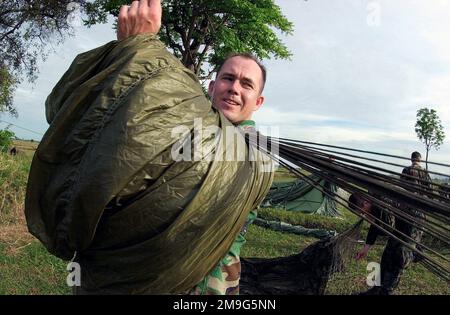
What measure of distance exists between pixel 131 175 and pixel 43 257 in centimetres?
589

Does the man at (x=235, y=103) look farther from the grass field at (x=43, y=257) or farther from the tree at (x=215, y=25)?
the tree at (x=215, y=25)

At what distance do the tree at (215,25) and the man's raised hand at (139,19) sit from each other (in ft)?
48.9

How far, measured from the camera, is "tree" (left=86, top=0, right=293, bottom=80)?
1611 cm

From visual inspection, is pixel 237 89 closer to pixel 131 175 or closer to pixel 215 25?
pixel 131 175

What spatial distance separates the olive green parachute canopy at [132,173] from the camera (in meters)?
1.08

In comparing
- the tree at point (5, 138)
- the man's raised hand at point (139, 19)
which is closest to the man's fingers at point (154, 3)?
the man's raised hand at point (139, 19)

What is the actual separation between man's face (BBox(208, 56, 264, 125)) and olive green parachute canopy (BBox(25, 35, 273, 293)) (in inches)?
21.6

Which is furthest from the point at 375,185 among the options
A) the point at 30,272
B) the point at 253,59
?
the point at 30,272

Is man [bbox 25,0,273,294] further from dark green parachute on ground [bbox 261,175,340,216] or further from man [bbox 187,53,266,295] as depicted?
dark green parachute on ground [bbox 261,175,340,216]

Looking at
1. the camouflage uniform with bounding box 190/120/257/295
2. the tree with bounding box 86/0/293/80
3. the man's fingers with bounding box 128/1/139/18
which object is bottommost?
the camouflage uniform with bounding box 190/120/257/295

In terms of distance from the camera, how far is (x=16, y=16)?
17.5m

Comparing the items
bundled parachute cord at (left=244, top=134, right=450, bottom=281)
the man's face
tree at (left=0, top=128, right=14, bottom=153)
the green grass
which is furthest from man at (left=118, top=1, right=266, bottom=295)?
tree at (left=0, top=128, right=14, bottom=153)
